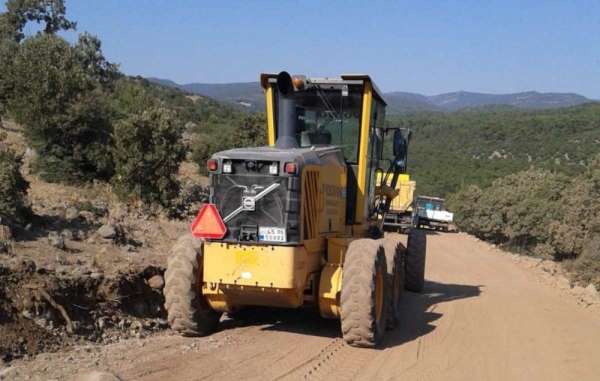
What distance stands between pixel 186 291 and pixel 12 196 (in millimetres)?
4942

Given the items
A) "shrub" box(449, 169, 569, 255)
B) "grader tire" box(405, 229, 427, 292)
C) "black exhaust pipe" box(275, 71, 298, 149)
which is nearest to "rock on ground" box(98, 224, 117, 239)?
"black exhaust pipe" box(275, 71, 298, 149)

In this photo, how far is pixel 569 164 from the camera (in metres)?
74.2

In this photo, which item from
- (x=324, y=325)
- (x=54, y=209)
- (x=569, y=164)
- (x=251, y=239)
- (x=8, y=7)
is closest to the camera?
(x=251, y=239)

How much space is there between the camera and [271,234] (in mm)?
7359

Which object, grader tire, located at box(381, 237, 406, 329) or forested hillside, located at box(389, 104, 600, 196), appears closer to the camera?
grader tire, located at box(381, 237, 406, 329)

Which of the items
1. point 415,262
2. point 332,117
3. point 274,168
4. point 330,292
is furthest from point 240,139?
point 274,168

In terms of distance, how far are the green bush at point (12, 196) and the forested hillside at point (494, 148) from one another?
59015 mm

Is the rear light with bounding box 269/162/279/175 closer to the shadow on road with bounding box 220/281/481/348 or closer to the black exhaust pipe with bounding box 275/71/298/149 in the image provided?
the black exhaust pipe with bounding box 275/71/298/149

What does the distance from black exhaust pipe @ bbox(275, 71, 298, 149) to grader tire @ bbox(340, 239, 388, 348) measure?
1.61 m

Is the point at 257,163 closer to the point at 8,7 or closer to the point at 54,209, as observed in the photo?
the point at 54,209

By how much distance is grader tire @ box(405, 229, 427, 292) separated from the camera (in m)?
12.1

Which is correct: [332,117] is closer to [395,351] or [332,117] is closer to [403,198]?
[395,351]

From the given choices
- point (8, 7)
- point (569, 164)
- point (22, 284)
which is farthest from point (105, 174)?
point (569, 164)

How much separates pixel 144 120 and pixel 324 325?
36.9 ft
